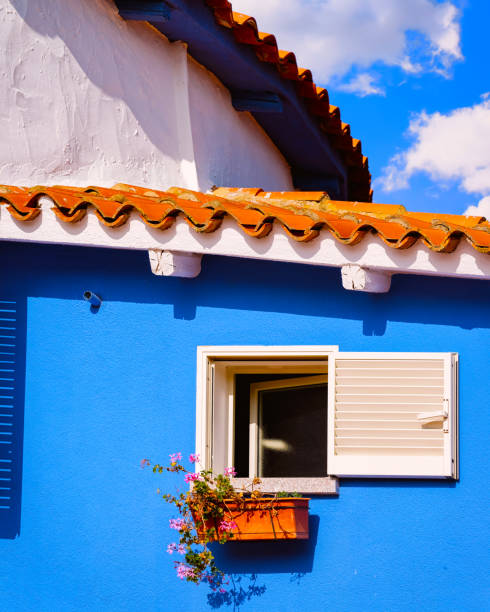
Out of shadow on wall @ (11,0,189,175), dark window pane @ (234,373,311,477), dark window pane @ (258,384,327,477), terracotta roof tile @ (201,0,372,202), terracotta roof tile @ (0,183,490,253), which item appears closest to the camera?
terracotta roof tile @ (0,183,490,253)

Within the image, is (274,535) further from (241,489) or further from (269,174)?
(269,174)

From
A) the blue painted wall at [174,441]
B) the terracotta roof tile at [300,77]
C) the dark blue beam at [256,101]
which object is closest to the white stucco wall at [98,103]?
the dark blue beam at [256,101]

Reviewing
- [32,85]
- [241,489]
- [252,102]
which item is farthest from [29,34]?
[241,489]

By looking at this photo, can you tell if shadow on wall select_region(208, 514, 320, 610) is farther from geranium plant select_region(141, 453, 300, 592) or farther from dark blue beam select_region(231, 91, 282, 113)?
dark blue beam select_region(231, 91, 282, 113)

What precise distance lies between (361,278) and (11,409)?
2.39 meters

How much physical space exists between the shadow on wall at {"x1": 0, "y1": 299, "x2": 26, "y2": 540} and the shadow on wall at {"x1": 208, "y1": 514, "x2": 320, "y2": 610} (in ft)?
4.35

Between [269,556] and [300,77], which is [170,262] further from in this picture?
[300,77]

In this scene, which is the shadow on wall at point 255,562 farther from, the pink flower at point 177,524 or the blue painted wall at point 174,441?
the pink flower at point 177,524

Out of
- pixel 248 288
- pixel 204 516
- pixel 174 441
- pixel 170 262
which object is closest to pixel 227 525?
pixel 204 516

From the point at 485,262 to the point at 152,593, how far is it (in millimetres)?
2816

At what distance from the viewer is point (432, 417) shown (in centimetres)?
564

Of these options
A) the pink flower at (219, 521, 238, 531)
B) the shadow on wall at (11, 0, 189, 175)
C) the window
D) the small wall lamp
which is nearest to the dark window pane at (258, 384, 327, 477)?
the window

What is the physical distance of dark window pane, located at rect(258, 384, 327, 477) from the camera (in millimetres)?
6438

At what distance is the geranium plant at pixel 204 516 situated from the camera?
5.64 meters
